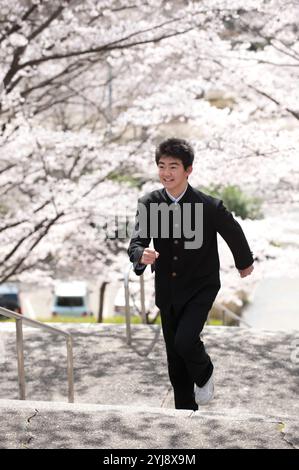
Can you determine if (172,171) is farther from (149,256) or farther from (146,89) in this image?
(146,89)

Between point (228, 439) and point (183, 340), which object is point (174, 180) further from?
point (228, 439)

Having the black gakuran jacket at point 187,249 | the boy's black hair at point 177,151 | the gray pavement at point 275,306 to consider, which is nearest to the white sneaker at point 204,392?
the black gakuran jacket at point 187,249

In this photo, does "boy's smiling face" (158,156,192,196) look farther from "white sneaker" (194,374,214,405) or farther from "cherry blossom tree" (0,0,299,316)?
"cherry blossom tree" (0,0,299,316)

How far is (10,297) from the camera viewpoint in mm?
20656

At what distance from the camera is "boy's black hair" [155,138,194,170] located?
4.22 metres

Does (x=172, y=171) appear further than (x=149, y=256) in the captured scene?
Yes

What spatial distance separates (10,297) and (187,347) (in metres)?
17.0

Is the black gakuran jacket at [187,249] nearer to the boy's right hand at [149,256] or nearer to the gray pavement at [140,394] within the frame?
the boy's right hand at [149,256]

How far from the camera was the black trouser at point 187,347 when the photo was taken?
4215 millimetres

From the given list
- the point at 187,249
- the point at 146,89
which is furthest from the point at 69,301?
the point at 187,249

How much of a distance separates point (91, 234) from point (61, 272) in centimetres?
362

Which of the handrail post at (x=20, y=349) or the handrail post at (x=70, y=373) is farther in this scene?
the handrail post at (x=70, y=373)

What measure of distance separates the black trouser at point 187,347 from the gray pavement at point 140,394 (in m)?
0.19
